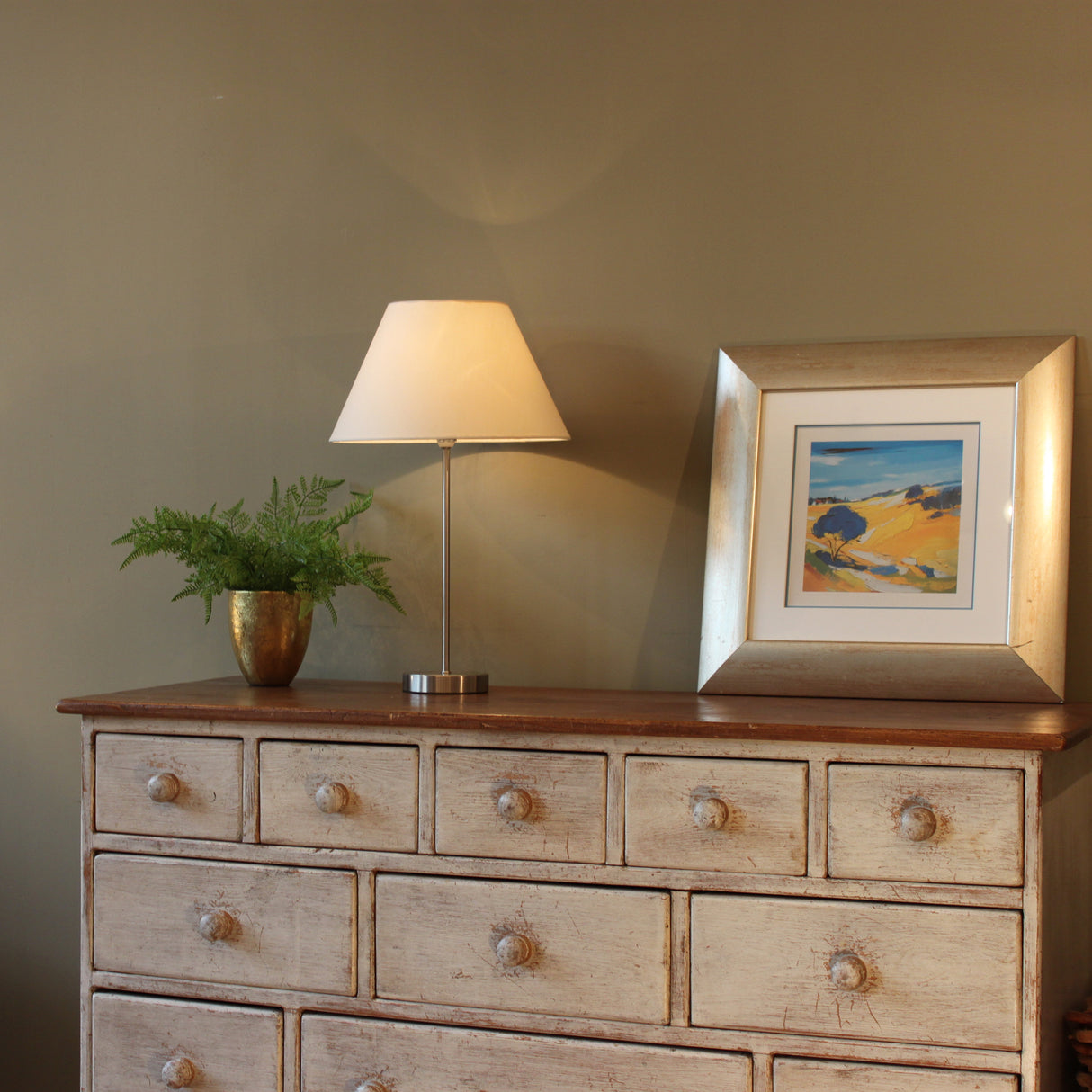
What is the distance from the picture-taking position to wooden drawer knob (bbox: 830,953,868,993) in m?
1.41

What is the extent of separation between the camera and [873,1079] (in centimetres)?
143

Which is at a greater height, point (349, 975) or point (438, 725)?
point (438, 725)

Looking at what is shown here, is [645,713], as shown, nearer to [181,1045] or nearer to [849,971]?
[849,971]

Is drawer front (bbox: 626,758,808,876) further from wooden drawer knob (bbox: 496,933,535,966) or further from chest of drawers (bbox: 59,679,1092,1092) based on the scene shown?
wooden drawer knob (bbox: 496,933,535,966)

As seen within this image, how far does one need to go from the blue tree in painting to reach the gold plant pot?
2.83ft

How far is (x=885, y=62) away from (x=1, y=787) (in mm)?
2211

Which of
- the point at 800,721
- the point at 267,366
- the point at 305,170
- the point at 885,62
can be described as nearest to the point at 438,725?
the point at 800,721

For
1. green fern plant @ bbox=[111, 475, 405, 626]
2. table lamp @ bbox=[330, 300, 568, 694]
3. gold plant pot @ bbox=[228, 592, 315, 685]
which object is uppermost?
table lamp @ bbox=[330, 300, 568, 694]

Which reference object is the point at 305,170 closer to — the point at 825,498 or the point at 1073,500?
the point at 825,498

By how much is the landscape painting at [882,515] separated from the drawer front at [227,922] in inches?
35.7

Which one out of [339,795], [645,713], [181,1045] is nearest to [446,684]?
[339,795]

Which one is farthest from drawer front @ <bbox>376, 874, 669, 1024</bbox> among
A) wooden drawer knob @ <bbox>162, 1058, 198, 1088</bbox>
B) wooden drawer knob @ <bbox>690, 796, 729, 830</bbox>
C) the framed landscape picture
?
the framed landscape picture

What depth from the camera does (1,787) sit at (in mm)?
2369

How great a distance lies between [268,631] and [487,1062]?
77 centimetres
